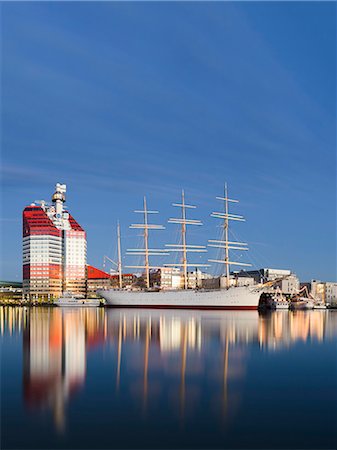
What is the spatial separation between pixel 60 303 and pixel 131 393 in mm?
126286

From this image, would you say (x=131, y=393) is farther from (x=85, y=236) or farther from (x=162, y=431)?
(x=85, y=236)

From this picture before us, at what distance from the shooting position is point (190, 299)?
103 m

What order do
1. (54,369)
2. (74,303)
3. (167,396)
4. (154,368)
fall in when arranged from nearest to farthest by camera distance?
(167,396), (54,369), (154,368), (74,303)

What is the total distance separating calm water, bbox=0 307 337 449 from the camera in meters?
13.1

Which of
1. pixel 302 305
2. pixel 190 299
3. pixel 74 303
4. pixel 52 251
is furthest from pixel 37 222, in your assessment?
pixel 302 305

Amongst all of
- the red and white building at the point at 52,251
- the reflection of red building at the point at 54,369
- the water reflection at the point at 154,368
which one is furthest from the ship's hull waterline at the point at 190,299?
the red and white building at the point at 52,251

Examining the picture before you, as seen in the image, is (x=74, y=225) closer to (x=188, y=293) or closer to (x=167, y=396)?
(x=188, y=293)

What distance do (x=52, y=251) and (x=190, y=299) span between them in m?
94.5

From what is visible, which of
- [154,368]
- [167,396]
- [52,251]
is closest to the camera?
[167,396]

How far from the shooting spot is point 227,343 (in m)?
33.9

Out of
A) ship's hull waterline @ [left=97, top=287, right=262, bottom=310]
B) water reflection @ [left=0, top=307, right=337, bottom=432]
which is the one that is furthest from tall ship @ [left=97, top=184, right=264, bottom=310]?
water reflection @ [left=0, top=307, right=337, bottom=432]

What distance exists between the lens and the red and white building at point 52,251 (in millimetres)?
181250

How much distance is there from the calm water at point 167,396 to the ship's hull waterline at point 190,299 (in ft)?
220

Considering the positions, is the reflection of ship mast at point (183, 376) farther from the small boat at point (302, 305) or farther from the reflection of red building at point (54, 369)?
the small boat at point (302, 305)
